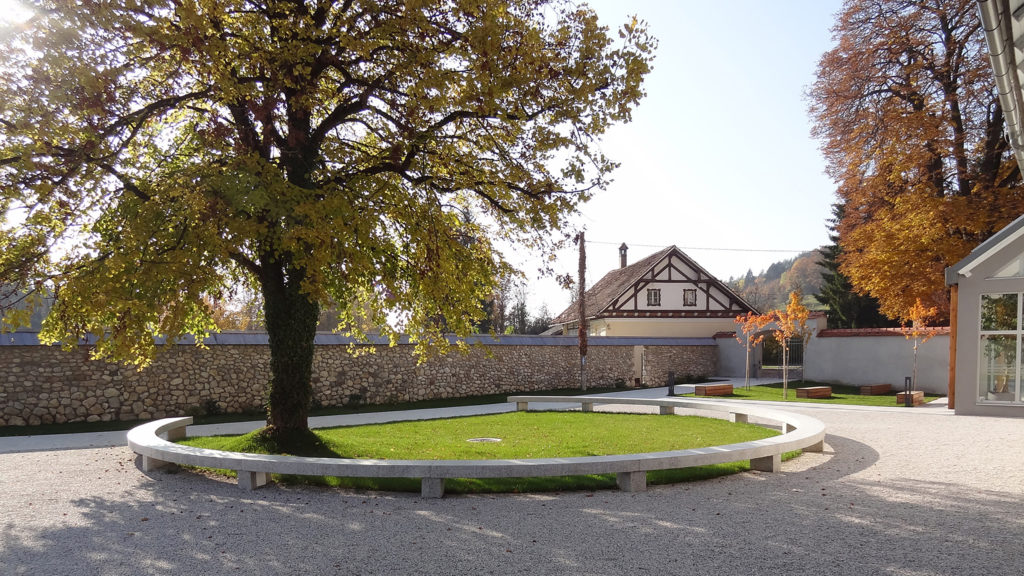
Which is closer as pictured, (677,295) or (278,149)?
(278,149)

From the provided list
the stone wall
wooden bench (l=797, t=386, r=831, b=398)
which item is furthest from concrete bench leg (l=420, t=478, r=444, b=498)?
wooden bench (l=797, t=386, r=831, b=398)

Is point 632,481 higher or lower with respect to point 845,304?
lower

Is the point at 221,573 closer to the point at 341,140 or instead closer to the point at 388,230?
the point at 388,230

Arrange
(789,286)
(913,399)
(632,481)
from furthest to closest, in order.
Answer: (789,286) < (913,399) < (632,481)

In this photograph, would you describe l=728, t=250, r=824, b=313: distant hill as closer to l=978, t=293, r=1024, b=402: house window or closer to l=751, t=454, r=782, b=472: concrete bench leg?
l=978, t=293, r=1024, b=402: house window

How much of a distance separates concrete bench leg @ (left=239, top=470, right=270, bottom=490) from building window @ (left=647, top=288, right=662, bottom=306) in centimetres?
3148

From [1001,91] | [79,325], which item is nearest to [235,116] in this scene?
[79,325]

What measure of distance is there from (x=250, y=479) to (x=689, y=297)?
1295 inches

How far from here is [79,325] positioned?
8578mm

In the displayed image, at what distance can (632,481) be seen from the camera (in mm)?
7016

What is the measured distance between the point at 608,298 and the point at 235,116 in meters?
30.6

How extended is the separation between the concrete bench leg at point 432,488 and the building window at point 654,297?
31.3 meters

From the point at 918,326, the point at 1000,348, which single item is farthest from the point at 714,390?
the point at 1000,348

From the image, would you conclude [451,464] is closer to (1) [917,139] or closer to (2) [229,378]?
(2) [229,378]
